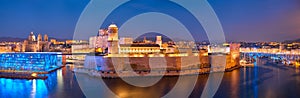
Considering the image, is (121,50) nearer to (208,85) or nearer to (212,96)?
(208,85)


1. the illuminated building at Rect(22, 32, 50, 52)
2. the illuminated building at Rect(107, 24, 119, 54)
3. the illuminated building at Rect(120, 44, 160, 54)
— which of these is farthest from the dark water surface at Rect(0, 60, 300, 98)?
the illuminated building at Rect(22, 32, 50, 52)

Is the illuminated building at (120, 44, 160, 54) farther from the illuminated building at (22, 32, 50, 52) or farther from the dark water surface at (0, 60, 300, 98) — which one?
the illuminated building at (22, 32, 50, 52)

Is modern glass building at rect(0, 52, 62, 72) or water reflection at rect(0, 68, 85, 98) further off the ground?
modern glass building at rect(0, 52, 62, 72)

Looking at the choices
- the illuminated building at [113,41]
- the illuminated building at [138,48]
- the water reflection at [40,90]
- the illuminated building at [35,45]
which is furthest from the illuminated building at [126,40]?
the illuminated building at [35,45]

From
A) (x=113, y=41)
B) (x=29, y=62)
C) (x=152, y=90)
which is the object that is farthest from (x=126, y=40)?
(x=152, y=90)

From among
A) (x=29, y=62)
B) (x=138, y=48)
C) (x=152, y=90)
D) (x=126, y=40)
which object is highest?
(x=126, y=40)

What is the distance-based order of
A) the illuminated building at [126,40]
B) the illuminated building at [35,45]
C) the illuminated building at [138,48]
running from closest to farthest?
1. the illuminated building at [138,48]
2. the illuminated building at [126,40]
3. the illuminated building at [35,45]

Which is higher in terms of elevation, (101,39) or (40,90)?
(101,39)

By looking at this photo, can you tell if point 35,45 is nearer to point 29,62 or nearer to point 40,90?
point 29,62

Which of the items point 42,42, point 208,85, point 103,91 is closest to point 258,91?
point 208,85

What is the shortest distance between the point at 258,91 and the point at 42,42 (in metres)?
19.8

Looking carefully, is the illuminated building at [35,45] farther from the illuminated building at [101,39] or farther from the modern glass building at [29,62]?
the modern glass building at [29,62]

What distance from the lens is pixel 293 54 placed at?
61.4ft

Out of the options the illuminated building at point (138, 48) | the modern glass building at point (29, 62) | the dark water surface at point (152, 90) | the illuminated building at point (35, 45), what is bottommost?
the dark water surface at point (152, 90)
